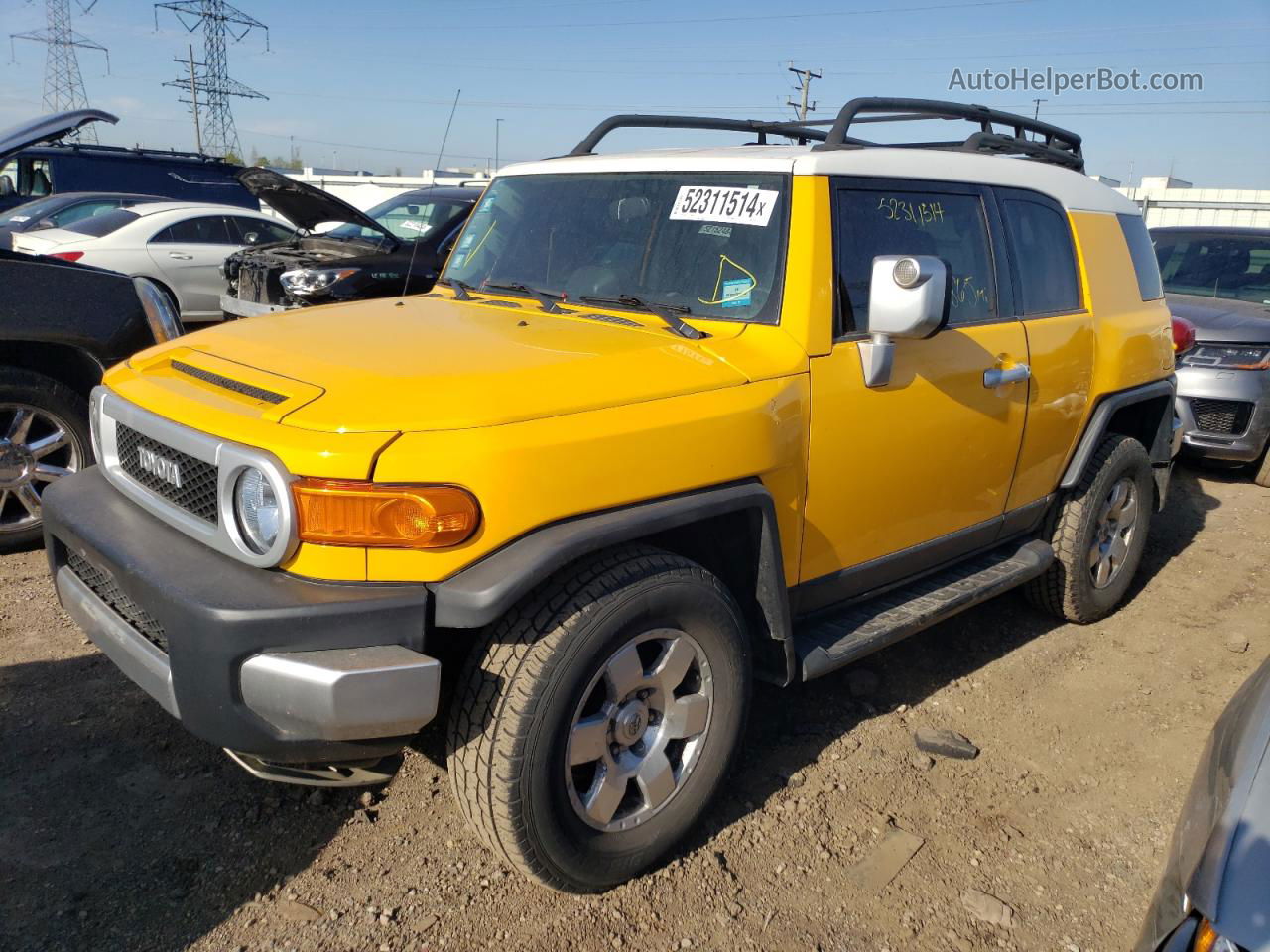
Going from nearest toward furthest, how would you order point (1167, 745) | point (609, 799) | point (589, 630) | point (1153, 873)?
1. point (589, 630)
2. point (609, 799)
3. point (1153, 873)
4. point (1167, 745)

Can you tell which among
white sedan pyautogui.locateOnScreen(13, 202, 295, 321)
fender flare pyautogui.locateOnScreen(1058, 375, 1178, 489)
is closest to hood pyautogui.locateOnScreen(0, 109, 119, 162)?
fender flare pyautogui.locateOnScreen(1058, 375, 1178, 489)

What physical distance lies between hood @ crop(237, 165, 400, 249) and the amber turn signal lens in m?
5.33

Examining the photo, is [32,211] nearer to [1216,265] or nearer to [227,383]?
[227,383]

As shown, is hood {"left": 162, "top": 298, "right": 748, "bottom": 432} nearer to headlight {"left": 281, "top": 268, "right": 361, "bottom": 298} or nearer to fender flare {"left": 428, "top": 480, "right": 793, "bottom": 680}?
fender flare {"left": 428, "top": 480, "right": 793, "bottom": 680}

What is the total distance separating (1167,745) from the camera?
3650mm

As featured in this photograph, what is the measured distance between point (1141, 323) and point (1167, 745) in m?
1.90

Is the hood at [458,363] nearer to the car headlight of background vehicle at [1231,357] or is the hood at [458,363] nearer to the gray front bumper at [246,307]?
the gray front bumper at [246,307]

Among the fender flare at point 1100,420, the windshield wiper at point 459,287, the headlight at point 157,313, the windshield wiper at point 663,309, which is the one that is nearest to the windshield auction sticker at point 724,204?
the windshield wiper at point 663,309

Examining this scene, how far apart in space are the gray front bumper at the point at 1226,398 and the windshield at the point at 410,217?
5867 mm

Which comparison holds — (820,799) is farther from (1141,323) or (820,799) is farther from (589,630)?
(1141,323)

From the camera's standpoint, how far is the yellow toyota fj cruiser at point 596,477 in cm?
223

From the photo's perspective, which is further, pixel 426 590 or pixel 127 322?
Answer: pixel 127 322

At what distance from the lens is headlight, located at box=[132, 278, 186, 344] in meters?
4.76

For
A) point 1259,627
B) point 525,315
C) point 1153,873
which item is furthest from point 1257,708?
point 1259,627
